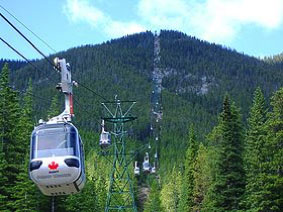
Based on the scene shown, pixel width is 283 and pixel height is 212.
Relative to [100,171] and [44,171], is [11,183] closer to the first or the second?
[44,171]

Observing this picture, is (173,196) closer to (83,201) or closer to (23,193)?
(83,201)

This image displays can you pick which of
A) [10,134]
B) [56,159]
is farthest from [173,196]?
[56,159]

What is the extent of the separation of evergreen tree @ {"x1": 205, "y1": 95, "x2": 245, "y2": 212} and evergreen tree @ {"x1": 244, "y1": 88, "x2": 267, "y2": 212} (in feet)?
2.79

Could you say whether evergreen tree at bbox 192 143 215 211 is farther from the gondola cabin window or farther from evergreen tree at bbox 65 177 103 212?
the gondola cabin window

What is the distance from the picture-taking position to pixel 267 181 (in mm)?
38281

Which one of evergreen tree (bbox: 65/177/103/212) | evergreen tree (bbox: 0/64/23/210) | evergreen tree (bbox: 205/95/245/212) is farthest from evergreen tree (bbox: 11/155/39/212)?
evergreen tree (bbox: 205/95/245/212)

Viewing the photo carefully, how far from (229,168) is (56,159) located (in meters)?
28.9

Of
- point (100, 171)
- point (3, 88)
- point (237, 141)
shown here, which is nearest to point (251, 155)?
point (237, 141)

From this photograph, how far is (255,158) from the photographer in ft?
132

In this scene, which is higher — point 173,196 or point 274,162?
point 173,196

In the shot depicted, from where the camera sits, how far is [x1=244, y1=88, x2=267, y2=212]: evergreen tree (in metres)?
38.6

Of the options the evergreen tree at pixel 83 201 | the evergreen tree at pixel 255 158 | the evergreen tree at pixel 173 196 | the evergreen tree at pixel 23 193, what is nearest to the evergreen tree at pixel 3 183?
the evergreen tree at pixel 23 193

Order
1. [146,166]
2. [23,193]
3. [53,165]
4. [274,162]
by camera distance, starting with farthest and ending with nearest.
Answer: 1. [146,166]
2. [23,193]
3. [274,162]
4. [53,165]

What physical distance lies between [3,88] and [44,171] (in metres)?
28.0
